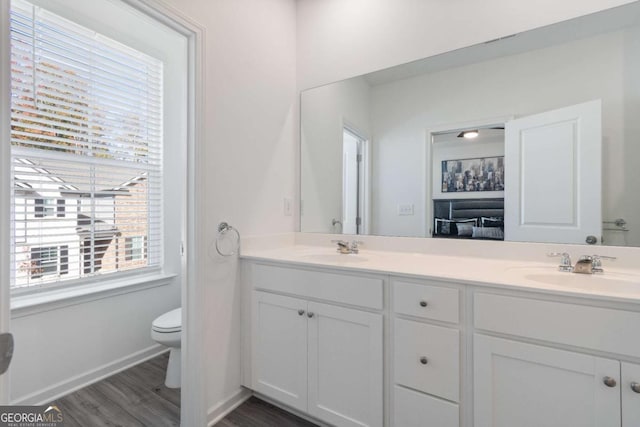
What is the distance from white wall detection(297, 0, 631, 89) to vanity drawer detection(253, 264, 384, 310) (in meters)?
1.33

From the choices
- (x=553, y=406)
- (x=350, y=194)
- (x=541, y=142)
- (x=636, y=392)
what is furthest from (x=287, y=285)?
(x=541, y=142)

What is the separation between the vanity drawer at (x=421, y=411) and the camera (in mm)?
1188

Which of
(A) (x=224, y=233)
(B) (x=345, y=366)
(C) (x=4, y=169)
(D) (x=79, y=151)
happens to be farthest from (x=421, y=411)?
(D) (x=79, y=151)

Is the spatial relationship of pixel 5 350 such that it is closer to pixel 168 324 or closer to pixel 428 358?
pixel 428 358

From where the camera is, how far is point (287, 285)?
1.61 m

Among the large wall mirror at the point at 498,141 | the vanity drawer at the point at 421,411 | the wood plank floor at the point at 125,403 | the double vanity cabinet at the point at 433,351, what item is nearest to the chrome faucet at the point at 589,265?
the large wall mirror at the point at 498,141

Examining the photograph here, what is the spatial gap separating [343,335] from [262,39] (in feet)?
5.94

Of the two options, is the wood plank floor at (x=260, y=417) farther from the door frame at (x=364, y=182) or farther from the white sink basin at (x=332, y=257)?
the door frame at (x=364, y=182)

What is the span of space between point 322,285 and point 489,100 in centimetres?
132

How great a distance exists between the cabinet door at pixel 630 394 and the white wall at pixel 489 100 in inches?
29.0

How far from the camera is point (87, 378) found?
6.47 feet

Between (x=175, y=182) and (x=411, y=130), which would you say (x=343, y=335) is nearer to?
(x=411, y=130)

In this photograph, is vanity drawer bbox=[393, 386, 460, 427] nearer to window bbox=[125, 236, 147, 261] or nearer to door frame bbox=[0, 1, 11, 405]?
door frame bbox=[0, 1, 11, 405]

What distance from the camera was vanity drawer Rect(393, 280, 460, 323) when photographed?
118 centimetres
